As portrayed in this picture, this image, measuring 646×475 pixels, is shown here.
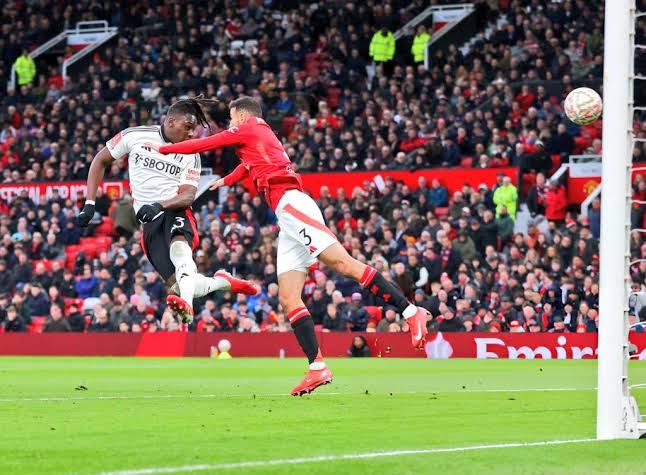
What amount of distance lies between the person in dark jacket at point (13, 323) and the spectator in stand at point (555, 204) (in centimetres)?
1241

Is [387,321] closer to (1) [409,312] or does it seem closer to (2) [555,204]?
(2) [555,204]

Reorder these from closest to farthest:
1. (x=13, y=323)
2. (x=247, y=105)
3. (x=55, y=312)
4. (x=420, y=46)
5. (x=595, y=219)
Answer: (x=247, y=105)
(x=595, y=219)
(x=55, y=312)
(x=13, y=323)
(x=420, y=46)

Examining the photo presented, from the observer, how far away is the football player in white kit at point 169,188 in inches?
539

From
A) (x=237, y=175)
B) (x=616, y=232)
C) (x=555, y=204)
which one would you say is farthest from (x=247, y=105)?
(x=555, y=204)

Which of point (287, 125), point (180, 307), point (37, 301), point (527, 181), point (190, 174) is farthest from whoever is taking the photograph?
point (287, 125)

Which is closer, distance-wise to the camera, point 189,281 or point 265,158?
point 265,158

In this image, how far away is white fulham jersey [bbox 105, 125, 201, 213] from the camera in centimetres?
1391

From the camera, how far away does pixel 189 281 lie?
43.9 feet

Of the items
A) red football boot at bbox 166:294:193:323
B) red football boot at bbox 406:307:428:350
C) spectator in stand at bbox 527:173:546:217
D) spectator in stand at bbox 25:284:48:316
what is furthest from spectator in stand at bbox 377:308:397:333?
red football boot at bbox 406:307:428:350

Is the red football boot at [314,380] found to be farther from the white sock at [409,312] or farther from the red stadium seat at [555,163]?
the red stadium seat at [555,163]

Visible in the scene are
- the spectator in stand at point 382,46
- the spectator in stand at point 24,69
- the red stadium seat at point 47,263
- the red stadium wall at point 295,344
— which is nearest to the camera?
the red stadium wall at point 295,344

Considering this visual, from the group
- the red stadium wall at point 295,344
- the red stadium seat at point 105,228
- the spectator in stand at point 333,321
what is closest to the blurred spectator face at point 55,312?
the red stadium wall at point 295,344

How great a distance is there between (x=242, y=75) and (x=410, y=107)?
649cm

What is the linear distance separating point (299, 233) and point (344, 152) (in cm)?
2020
